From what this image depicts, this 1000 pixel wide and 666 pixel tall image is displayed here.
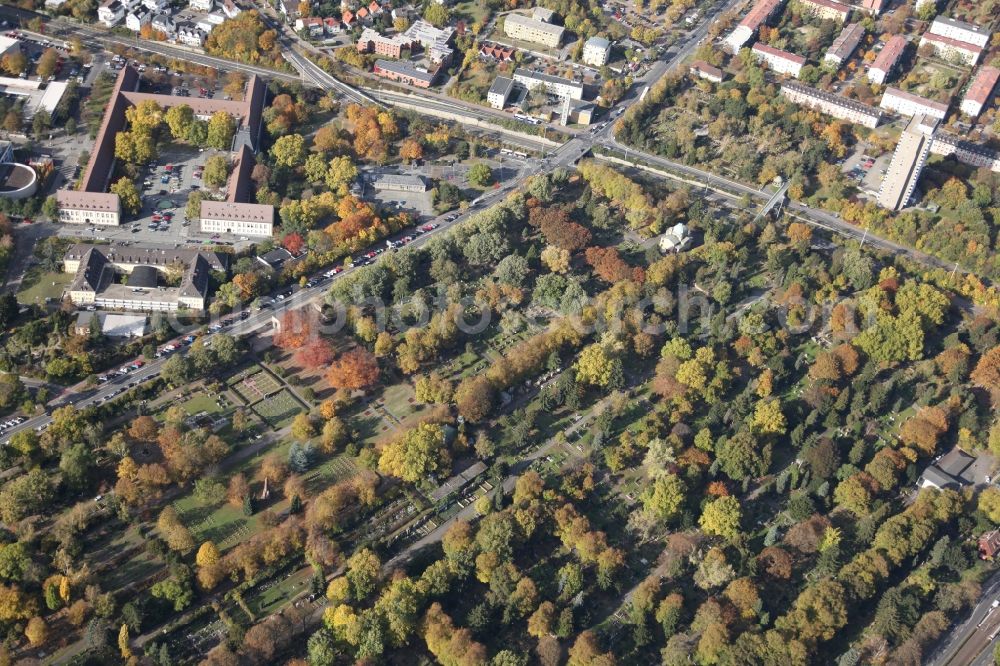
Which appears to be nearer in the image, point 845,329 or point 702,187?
point 845,329

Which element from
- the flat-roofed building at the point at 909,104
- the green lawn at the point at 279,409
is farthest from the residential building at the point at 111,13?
the flat-roofed building at the point at 909,104

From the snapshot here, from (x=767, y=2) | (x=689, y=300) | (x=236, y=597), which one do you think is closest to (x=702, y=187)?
(x=689, y=300)

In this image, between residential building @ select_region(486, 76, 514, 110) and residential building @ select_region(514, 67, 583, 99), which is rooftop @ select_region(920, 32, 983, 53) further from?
residential building @ select_region(486, 76, 514, 110)

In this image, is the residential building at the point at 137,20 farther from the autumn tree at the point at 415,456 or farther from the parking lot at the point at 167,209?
the autumn tree at the point at 415,456

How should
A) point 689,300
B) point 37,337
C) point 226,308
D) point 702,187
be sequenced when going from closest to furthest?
1. point 37,337
2. point 226,308
3. point 689,300
4. point 702,187

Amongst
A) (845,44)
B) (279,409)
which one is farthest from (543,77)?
(279,409)

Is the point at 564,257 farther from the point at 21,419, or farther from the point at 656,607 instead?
the point at 21,419

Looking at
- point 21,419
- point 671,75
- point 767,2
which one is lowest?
point 21,419
